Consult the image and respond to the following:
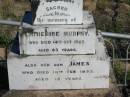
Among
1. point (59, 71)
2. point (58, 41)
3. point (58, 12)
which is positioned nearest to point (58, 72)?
point (59, 71)

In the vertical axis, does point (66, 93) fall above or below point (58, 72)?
below

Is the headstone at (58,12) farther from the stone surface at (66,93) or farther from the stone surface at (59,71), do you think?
the stone surface at (66,93)

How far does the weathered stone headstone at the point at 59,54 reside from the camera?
3.93m

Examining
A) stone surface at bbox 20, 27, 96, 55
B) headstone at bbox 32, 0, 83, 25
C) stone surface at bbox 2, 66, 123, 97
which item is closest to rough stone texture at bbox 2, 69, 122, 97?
stone surface at bbox 2, 66, 123, 97

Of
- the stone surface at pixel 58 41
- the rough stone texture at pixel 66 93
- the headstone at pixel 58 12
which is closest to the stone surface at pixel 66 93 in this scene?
the rough stone texture at pixel 66 93

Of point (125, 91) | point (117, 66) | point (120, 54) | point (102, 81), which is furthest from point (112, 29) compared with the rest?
point (102, 81)

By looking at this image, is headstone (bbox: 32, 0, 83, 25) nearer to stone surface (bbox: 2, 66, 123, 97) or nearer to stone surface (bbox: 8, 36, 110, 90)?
stone surface (bbox: 8, 36, 110, 90)

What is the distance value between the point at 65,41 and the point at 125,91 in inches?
42.1

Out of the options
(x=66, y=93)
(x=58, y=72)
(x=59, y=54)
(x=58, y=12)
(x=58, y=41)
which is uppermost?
(x=58, y=12)

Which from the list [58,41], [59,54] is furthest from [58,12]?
[59,54]

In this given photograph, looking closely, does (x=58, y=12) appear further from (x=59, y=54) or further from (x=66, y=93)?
(x=66, y=93)

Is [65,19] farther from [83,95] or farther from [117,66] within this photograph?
[117,66]

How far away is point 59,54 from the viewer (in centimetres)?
401

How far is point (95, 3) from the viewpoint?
8.66m
